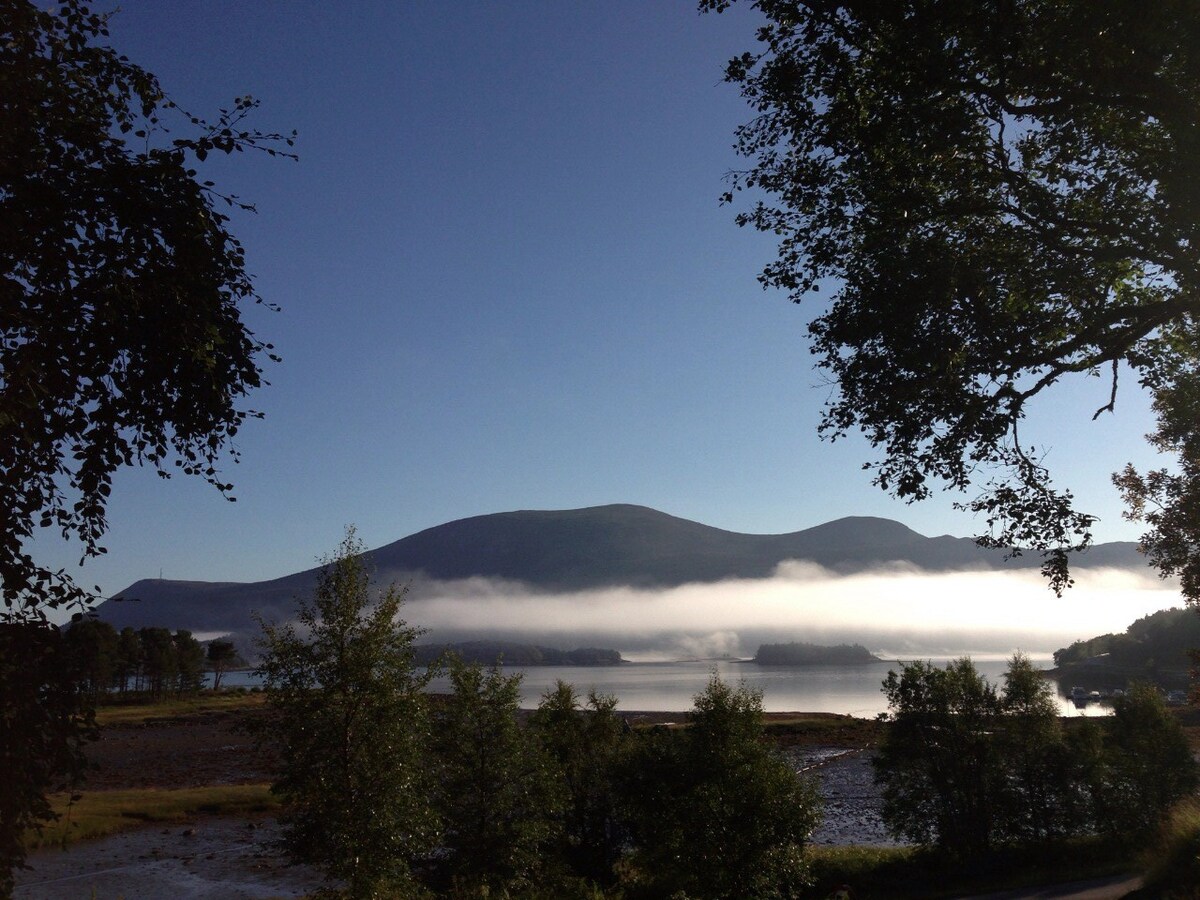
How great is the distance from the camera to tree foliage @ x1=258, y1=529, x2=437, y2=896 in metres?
21.5

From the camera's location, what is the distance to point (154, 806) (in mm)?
60062

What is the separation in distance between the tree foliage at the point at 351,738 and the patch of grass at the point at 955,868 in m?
22.6

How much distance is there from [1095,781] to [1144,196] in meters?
42.7

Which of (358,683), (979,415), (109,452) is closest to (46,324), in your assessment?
Answer: (109,452)

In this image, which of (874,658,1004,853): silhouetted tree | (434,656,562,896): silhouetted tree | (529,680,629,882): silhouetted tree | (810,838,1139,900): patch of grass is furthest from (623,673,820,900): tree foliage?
(874,658,1004,853): silhouetted tree

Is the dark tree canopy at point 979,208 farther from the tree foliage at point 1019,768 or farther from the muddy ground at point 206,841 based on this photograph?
the tree foliage at point 1019,768

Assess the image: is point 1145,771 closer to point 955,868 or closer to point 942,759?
point 942,759

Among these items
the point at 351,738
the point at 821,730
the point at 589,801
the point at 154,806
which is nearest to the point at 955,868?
the point at 589,801

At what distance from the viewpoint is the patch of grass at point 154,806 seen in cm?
5469

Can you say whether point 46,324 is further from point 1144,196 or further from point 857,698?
point 857,698

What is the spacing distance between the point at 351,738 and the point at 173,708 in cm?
13279

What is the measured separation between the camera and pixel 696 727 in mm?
33031

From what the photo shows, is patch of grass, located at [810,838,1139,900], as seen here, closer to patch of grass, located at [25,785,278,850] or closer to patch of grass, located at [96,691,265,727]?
patch of grass, located at [25,785,278,850]

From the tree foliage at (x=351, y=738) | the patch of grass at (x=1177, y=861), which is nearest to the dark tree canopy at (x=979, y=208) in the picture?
the patch of grass at (x=1177, y=861)
